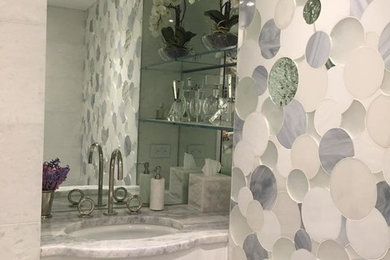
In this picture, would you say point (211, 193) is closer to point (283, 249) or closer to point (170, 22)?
point (283, 249)

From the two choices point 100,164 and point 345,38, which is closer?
point 345,38

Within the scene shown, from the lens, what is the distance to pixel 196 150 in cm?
226

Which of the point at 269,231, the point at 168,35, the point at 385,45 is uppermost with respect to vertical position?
the point at 168,35

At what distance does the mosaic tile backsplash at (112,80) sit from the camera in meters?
1.96

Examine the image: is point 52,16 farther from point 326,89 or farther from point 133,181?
point 326,89

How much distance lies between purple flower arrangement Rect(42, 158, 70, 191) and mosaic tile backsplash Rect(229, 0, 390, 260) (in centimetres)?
72

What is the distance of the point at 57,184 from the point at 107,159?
0.28 m

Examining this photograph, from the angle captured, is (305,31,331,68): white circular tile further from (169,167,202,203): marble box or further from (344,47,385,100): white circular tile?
(169,167,202,203): marble box

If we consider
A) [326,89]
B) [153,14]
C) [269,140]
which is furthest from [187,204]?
[326,89]

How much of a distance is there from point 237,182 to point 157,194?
1.65ft

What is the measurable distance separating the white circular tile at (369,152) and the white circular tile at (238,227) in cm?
61

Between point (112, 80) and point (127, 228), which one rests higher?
point (112, 80)

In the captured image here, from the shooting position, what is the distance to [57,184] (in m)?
1.80

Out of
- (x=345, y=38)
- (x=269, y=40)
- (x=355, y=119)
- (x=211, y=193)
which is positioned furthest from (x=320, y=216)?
Result: (x=211, y=193)
